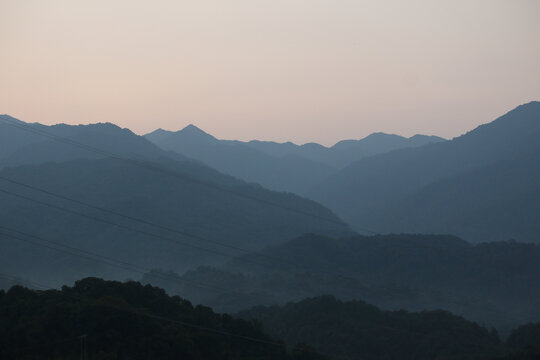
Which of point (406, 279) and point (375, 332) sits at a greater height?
point (406, 279)

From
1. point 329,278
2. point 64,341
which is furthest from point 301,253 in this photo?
point 64,341

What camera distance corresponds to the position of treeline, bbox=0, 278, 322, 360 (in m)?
52.8

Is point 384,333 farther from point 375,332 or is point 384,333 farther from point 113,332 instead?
point 113,332

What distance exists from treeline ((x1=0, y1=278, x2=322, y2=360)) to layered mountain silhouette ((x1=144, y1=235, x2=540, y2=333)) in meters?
83.0

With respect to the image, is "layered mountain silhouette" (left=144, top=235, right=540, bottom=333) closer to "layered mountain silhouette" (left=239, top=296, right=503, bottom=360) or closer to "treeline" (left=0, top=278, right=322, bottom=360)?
"layered mountain silhouette" (left=239, top=296, right=503, bottom=360)

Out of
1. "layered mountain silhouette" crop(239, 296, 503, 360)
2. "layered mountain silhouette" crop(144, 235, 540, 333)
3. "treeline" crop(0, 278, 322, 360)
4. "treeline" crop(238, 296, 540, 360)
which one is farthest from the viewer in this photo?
"layered mountain silhouette" crop(144, 235, 540, 333)

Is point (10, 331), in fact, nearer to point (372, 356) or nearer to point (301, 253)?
point (372, 356)

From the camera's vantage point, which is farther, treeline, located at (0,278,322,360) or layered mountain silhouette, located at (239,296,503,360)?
layered mountain silhouette, located at (239,296,503,360)

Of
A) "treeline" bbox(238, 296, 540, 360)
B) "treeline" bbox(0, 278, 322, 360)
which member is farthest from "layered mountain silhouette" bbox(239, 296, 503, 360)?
"treeline" bbox(0, 278, 322, 360)

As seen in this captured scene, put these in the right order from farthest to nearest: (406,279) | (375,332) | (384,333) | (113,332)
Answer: (406,279)
(375,332)
(384,333)
(113,332)

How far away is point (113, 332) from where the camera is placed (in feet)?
178

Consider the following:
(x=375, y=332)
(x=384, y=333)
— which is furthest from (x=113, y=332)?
(x=384, y=333)

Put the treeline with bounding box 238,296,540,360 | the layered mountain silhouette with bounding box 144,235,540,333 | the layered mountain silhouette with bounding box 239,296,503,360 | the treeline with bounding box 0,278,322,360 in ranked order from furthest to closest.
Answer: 1. the layered mountain silhouette with bounding box 144,235,540,333
2. the layered mountain silhouette with bounding box 239,296,503,360
3. the treeline with bounding box 238,296,540,360
4. the treeline with bounding box 0,278,322,360

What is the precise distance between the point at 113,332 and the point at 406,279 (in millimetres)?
137826
